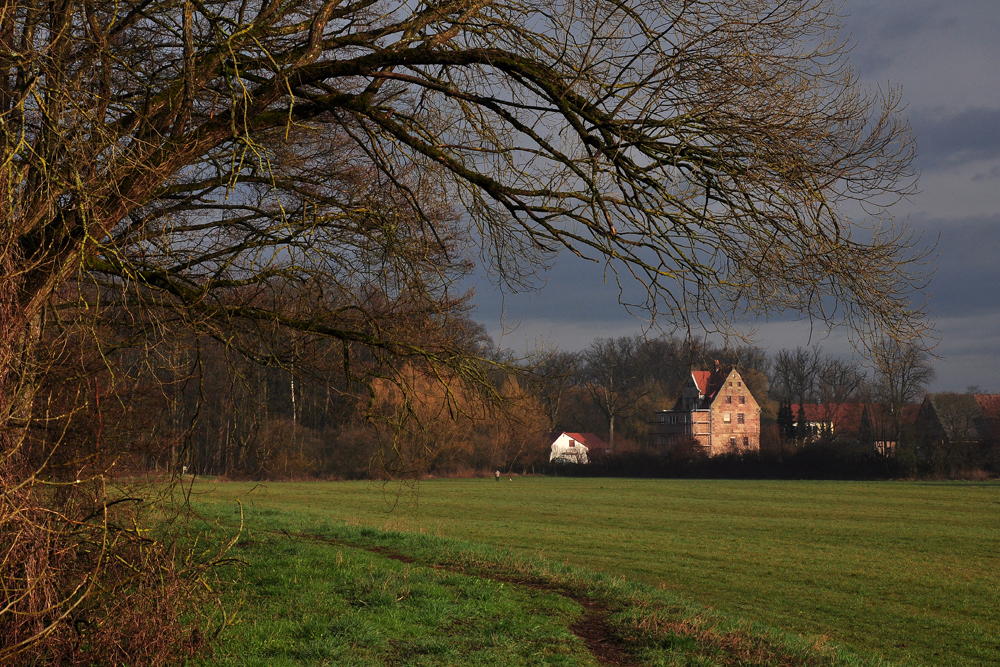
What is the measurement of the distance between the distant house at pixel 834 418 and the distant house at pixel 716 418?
17.5ft

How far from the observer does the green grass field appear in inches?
475

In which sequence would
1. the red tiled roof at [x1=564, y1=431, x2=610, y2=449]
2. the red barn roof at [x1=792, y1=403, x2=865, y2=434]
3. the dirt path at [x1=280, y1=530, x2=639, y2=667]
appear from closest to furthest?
the dirt path at [x1=280, y1=530, x2=639, y2=667] → the red barn roof at [x1=792, y1=403, x2=865, y2=434] → the red tiled roof at [x1=564, y1=431, x2=610, y2=449]

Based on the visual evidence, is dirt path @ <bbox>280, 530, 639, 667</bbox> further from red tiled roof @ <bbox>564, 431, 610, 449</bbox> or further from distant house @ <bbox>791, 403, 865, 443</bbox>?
red tiled roof @ <bbox>564, 431, 610, 449</bbox>

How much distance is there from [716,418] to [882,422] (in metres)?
20.7

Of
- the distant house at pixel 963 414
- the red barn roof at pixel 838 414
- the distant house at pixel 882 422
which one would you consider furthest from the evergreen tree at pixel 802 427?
the distant house at pixel 963 414

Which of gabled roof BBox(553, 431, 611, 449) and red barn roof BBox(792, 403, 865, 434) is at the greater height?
red barn roof BBox(792, 403, 865, 434)

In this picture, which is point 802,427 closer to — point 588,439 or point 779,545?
point 588,439

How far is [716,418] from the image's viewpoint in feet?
295

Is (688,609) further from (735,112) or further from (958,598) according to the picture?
(958,598)

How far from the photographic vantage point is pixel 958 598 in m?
14.7

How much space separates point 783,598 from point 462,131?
10416 millimetres

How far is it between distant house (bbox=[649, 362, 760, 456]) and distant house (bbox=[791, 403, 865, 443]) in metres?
5.35

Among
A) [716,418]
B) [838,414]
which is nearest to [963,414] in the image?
[838,414]

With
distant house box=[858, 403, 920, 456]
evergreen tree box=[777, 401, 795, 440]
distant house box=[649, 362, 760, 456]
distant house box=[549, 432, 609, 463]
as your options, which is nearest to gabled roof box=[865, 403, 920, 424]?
distant house box=[858, 403, 920, 456]
